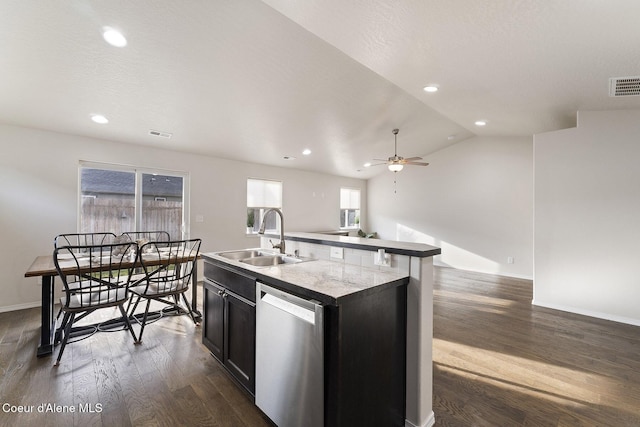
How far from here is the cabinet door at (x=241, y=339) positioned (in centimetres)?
188

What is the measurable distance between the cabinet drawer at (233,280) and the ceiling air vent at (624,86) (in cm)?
389

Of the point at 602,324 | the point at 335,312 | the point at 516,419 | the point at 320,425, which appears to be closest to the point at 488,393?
the point at 516,419

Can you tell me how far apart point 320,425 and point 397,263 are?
974mm

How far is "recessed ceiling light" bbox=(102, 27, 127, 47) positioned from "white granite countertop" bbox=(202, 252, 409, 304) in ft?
7.03

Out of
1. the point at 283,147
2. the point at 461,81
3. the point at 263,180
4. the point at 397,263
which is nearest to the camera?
the point at 397,263

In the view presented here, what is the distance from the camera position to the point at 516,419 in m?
1.83

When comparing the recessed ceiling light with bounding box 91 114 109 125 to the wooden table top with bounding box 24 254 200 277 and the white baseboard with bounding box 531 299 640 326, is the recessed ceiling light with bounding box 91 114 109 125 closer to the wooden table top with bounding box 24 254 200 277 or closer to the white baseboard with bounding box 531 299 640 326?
the wooden table top with bounding box 24 254 200 277

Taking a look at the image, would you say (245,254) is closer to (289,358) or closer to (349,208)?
(289,358)

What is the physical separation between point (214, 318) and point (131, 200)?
10.7 feet

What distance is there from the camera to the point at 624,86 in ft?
9.29

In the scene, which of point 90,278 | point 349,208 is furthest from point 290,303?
point 349,208

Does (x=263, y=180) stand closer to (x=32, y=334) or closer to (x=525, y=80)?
(x=32, y=334)

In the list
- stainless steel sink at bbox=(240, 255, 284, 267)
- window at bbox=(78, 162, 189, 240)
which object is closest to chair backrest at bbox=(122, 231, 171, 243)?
window at bbox=(78, 162, 189, 240)

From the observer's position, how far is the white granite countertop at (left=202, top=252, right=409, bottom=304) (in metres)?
1.43
